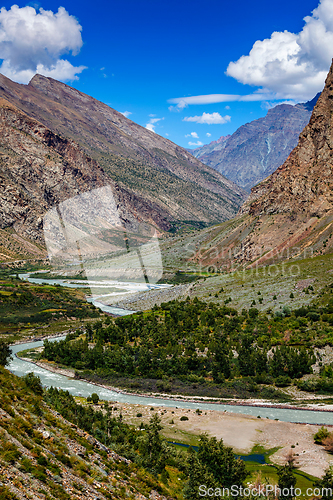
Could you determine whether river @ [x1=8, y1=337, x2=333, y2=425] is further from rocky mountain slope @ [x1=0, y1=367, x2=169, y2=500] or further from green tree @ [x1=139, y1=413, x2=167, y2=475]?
rocky mountain slope @ [x1=0, y1=367, x2=169, y2=500]

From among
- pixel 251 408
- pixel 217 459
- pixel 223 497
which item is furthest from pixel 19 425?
pixel 251 408

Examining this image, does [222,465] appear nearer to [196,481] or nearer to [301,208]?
[196,481]

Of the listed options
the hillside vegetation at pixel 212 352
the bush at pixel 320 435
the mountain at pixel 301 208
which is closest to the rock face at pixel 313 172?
the mountain at pixel 301 208

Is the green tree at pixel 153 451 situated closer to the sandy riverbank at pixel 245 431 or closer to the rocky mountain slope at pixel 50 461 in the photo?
the rocky mountain slope at pixel 50 461

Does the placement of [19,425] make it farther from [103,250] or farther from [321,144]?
[103,250]

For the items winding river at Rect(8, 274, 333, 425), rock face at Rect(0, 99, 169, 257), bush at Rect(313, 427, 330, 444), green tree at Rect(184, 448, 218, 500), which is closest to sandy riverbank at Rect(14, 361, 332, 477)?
bush at Rect(313, 427, 330, 444)

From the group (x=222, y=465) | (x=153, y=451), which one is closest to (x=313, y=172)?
(x=222, y=465)
